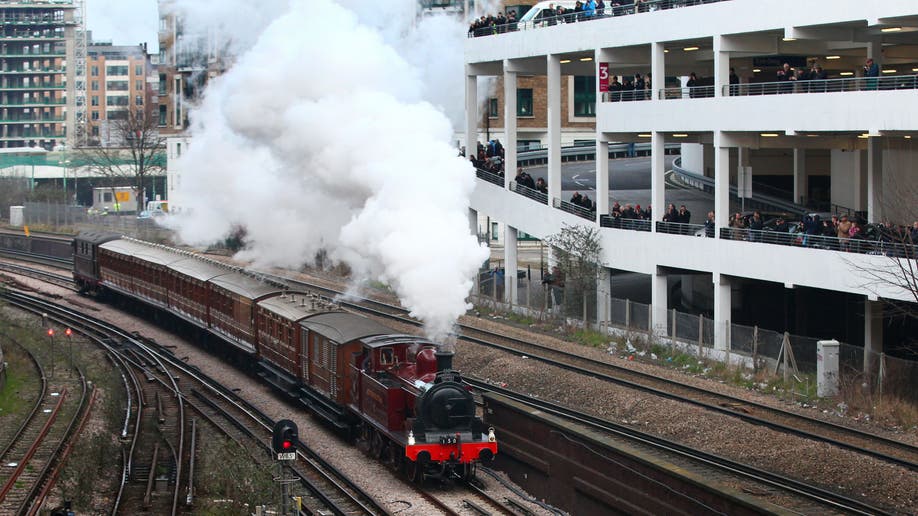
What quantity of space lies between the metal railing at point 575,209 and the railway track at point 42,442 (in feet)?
58.2

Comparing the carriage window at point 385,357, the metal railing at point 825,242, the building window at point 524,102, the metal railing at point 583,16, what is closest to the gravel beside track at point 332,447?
the carriage window at point 385,357

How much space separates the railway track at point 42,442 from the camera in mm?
22406

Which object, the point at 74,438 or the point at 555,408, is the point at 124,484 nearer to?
the point at 74,438

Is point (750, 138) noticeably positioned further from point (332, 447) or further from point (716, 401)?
point (332, 447)

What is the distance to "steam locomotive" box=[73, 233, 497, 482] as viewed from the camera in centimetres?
2231

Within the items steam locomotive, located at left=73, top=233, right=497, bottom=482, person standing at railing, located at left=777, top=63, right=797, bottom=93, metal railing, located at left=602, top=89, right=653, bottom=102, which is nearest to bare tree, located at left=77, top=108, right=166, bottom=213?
steam locomotive, located at left=73, top=233, right=497, bottom=482

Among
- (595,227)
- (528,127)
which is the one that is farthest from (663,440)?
(528,127)

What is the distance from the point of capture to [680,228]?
36.5m

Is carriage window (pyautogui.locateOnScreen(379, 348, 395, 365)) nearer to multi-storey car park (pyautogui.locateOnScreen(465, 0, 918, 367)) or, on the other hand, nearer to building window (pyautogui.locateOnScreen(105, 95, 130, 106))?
multi-storey car park (pyautogui.locateOnScreen(465, 0, 918, 367))

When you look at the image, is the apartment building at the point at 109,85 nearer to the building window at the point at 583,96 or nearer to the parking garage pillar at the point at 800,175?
the building window at the point at 583,96

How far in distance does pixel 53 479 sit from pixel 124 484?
1.36 metres

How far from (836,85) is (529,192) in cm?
1498

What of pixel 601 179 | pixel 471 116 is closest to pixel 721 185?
pixel 601 179

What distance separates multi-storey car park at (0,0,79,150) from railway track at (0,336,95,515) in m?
116
